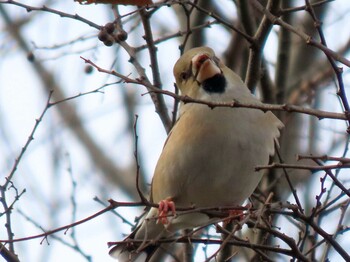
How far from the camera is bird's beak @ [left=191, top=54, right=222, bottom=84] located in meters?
4.76

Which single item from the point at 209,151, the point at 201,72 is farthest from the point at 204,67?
the point at 209,151

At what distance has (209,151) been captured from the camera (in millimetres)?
4477

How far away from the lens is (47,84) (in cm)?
1073

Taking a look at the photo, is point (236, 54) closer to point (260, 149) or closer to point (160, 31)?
point (260, 149)

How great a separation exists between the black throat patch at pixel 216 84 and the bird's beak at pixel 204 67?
28 mm

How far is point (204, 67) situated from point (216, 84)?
121 mm

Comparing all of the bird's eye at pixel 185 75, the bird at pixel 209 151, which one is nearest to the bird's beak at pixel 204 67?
the bird at pixel 209 151

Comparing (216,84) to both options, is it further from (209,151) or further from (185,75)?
(209,151)

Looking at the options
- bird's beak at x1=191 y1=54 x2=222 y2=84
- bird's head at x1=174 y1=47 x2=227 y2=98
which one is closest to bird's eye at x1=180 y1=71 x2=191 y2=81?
bird's head at x1=174 y1=47 x2=227 y2=98

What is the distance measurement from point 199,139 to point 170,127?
610mm

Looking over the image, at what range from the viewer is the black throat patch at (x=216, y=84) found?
4793 mm

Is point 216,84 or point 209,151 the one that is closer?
point 209,151

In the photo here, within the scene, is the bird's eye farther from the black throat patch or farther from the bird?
the black throat patch

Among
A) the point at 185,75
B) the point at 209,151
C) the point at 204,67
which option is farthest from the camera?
the point at 185,75
